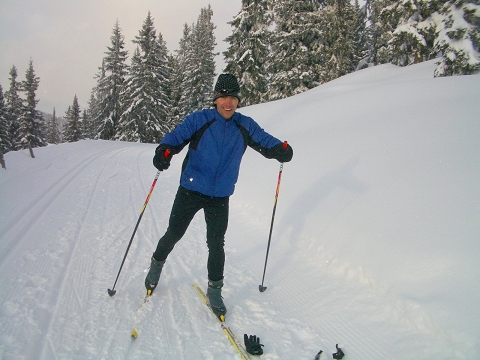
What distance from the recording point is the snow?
2719 millimetres

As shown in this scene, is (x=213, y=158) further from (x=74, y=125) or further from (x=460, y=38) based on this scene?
(x=74, y=125)

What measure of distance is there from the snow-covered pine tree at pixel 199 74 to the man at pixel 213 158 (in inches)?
1245

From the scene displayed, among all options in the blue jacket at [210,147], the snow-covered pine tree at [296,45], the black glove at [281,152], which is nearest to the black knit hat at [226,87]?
the blue jacket at [210,147]

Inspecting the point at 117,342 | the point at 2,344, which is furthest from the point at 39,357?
the point at 117,342

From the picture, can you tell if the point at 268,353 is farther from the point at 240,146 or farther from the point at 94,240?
the point at 94,240

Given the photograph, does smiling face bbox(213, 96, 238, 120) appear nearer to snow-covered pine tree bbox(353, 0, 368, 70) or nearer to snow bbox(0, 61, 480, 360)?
snow bbox(0, 61, 480, 360)

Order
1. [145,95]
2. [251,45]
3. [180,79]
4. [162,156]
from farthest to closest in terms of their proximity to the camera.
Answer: [180,79] < [145,95] < [251,45] < [162,156]

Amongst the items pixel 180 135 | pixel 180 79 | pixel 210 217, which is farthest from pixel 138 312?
pixel 180 79

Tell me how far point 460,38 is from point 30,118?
42351 mm

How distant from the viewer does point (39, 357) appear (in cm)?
230

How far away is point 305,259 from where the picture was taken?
4602 millimetres

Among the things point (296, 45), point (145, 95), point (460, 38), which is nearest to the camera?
point (460, 38)

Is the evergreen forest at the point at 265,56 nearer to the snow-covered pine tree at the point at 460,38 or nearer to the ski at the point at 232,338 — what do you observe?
the snow-covered pine tree at the point at 460,38

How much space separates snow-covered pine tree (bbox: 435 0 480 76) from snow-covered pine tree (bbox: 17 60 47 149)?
40072 millimetres
